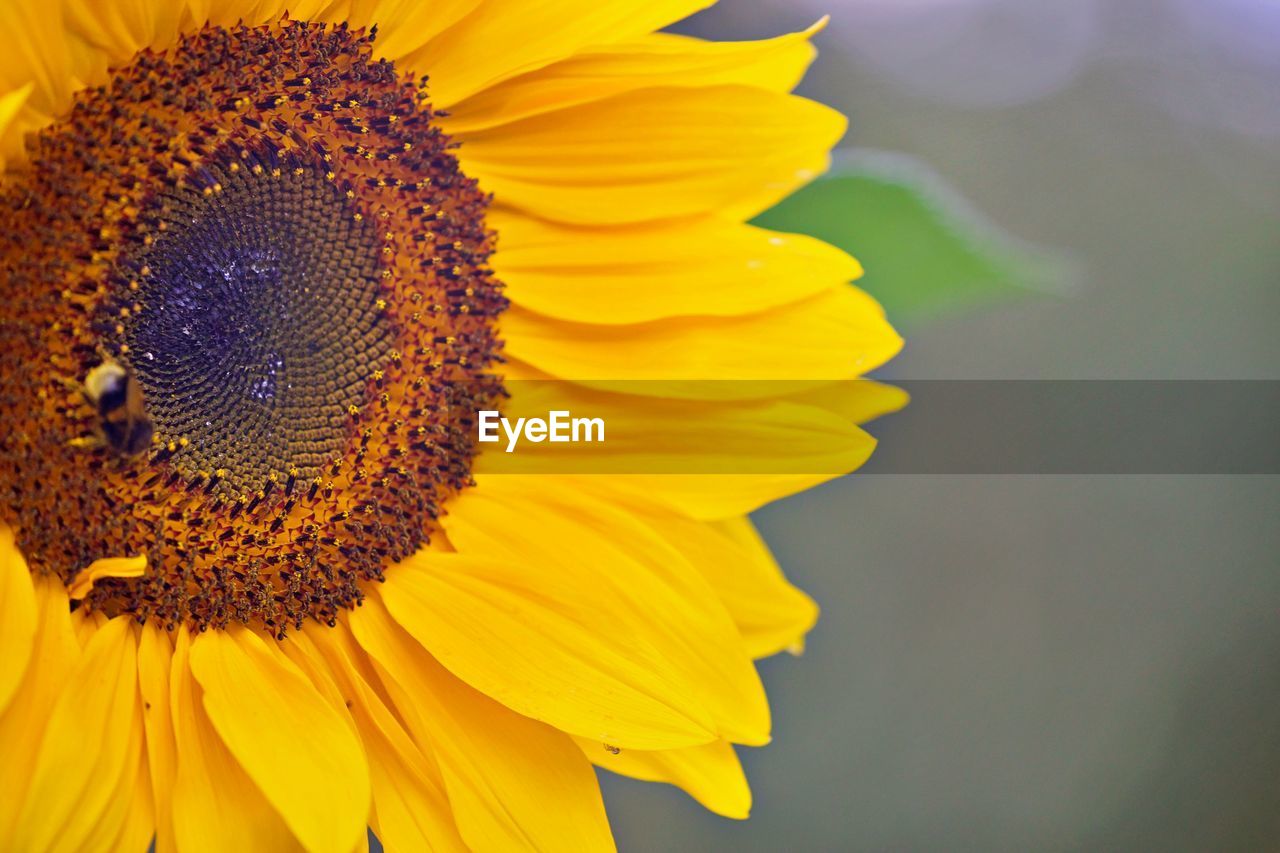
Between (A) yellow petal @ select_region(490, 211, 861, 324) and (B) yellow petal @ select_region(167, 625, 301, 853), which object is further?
(A) yellow petal @ select_region(490, 211, 861, 324)

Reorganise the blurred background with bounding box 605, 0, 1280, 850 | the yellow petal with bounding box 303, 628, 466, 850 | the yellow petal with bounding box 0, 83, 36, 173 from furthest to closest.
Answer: the blurred background with bounding box 605, 0, 1280, 850, the yellow petal with bounding box 303, 628, 466, 850, the yellow petal with bounding box 0, 83, 36, 173

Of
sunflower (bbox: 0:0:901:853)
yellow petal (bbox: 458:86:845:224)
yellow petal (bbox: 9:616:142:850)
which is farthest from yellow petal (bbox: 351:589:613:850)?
yellow petal (bbox: 458:86:845:224)

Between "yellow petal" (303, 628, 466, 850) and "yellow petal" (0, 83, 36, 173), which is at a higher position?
"yellow petal" (0, 83, 36, 173)

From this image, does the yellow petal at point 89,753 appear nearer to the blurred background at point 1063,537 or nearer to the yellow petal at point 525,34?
the yellow petal at point 525,34

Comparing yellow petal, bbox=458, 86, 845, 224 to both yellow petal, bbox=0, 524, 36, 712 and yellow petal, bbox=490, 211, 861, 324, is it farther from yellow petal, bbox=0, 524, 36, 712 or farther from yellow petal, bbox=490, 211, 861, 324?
yellow petal, bbox=0, 524, 36, 712

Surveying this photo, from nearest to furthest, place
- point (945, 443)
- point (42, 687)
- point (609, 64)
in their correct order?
point (42, 687)
point (609, 64)
point (945, 443)

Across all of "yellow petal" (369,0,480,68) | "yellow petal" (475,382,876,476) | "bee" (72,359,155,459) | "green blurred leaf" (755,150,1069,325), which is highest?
"yellow petal" (369,0,480,68)

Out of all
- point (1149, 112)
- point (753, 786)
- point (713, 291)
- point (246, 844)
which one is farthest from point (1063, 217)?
point (246, 844)

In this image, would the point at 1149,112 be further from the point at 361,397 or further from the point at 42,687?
the point at 42,687

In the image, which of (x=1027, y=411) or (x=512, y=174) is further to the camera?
(x=1027, y=411)
